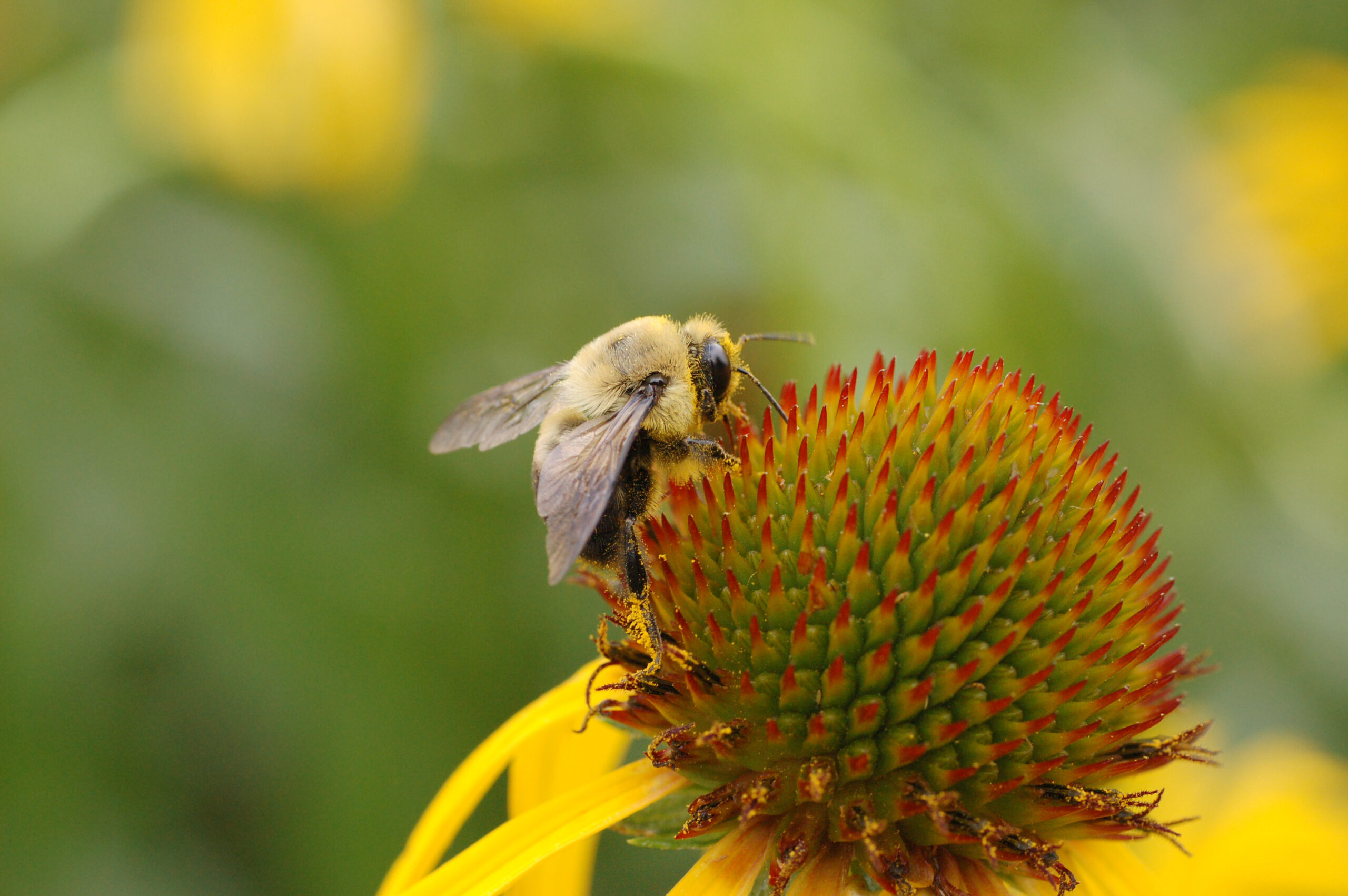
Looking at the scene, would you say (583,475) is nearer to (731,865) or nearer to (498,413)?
(731,865)

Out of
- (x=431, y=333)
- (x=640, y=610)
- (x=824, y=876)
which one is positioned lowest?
(x=824, y=876)

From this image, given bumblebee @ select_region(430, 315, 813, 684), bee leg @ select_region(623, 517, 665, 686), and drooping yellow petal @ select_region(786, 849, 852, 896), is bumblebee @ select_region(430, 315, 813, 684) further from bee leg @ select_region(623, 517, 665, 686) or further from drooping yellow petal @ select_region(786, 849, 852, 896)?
drooping yellow petal @ select_region(786, 849, 852, 896)

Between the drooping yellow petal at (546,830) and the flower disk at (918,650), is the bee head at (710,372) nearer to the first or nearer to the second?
the flower disk at (918,650)

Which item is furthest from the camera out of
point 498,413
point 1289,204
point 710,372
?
point 1289,204

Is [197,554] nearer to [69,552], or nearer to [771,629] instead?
[69,552]

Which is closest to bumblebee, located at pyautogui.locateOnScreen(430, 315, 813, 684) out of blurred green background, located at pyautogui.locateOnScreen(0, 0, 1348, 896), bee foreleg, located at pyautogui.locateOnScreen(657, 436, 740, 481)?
bee foreleg, located at pyautogui.locateOnScreen(657, 436, 740, 481)

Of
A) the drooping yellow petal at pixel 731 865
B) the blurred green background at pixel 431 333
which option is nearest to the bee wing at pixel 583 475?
the drooping yellow petal at pixel 731 865

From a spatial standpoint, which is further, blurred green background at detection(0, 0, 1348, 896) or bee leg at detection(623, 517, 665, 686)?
blurred green background at detection(0, 0, 1348, 896)

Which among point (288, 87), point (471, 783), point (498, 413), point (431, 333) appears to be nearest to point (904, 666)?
point (471, 783)
